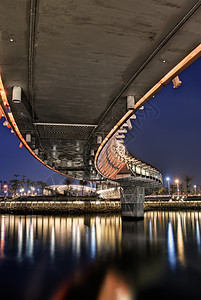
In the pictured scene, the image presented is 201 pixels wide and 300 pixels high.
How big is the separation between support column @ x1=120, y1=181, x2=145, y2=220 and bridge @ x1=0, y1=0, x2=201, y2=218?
81.3 ft

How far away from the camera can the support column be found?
38.0m

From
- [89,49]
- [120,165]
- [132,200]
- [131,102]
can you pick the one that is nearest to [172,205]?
[132,200]

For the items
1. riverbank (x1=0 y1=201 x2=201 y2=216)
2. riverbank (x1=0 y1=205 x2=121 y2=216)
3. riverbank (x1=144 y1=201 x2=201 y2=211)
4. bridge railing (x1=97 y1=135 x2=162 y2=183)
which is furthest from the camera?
riverbank (x1=144 y1=201 x2=201 y2=211)

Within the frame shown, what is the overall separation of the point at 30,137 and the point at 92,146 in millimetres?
5786

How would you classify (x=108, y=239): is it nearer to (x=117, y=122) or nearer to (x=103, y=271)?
(x=103, y=271)

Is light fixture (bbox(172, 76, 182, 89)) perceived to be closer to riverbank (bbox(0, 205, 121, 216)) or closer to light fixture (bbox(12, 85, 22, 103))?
light fixture (bbox(12, 85, 22, 103))

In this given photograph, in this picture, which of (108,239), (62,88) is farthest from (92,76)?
(108,239)

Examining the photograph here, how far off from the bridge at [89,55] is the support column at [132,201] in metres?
24.8

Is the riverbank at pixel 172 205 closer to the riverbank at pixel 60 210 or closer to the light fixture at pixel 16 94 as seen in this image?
the riverbank at pixel 60 210

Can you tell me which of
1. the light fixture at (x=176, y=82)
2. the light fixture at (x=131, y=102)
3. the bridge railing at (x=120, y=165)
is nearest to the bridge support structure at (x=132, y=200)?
the bridge railing at (x=120, y=165)

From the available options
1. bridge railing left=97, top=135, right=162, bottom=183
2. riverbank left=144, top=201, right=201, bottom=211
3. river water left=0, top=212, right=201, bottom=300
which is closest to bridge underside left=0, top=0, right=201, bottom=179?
river water left=0, top=212, right=201, bottom=300

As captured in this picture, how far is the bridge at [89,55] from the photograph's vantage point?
21.1ft

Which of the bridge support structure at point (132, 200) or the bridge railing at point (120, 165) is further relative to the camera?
the bridge support structure at point (132, 200)

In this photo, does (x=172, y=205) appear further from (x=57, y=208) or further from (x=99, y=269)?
(x=99, y=269)
